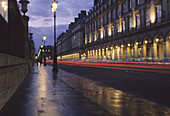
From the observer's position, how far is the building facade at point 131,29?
3691 cm

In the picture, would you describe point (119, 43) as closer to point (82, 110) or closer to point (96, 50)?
point (96, 50)

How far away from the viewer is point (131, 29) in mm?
47750

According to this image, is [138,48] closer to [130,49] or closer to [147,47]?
[147,47]

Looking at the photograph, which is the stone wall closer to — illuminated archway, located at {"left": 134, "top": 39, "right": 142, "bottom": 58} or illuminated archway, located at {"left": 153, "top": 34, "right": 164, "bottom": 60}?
illuminated archway, located at {"left": 153, "top": 34, "right": 164, "bottom": 60}

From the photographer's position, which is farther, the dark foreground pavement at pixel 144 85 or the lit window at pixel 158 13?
the lit window at pixel 158 13

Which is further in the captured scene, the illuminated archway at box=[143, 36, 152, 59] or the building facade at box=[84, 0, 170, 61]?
the illuminated archway at box=[143, 36, 152, 59]

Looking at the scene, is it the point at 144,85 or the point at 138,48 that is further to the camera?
the point at 138,48

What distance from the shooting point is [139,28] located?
43875 mm

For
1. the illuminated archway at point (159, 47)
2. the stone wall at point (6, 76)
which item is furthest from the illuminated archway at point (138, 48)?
the stone wall at point (6, 76)

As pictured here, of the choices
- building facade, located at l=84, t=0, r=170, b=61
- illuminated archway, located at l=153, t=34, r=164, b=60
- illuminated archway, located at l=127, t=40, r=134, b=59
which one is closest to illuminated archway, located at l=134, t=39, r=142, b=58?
building facade, located at l=84, t=0, r=170, b=61

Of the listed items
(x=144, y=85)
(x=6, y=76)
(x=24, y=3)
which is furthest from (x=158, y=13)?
(x=6, y=76)

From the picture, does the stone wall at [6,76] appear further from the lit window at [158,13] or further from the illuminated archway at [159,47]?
the lit window at [158,13]

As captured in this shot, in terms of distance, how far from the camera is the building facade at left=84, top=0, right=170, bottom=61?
36906 millimetres

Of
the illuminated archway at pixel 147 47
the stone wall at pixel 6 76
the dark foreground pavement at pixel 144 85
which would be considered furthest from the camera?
the illuminated archway at pixel 147 47
